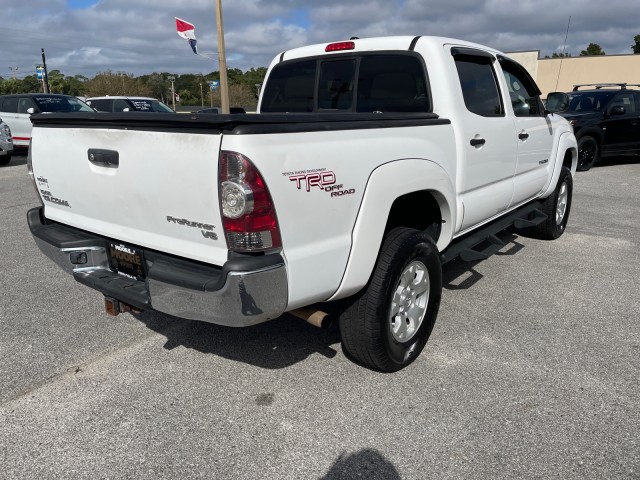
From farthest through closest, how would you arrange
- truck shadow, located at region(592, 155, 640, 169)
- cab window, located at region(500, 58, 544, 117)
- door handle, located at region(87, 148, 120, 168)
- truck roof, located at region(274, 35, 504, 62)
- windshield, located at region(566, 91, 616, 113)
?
truck shadow, located at region(592, 155, 640, 169)
windshield, located at region(566, 91, 616, 113)
cab window, located at region(500, 58, 544, 117)
truck roof, located at region(274, 35, 504, 62)
door handle, located at region(87, 148, 120, 168)

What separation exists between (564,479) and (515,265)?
3225 mm

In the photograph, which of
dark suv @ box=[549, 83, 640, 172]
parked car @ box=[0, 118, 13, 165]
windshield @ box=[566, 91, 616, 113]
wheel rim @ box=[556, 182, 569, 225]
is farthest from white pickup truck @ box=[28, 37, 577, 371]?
parked car @ box=[0, 118, 13, 165]

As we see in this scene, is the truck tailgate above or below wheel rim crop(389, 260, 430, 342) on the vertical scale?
above

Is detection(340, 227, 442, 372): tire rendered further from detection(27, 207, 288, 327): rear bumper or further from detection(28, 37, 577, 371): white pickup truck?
detection(27, 207, 288, 327): rear bumper

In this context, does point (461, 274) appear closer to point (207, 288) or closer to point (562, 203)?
point (562, 203)

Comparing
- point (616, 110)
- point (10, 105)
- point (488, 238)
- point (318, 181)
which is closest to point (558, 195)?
point (488, 238)

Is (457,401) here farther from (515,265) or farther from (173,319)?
(515,265)

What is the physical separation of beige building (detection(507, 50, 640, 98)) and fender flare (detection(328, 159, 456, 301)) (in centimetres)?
3472

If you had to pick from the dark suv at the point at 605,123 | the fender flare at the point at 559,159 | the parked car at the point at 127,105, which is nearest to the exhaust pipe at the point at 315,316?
the fender flare at the point at 559,159

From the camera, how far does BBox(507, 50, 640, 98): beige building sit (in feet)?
114

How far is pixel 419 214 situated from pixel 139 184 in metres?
1.91

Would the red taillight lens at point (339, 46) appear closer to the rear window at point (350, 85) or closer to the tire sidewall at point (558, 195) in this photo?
the rear window at point (350, 85)

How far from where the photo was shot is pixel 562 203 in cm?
631

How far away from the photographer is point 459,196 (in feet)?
12.2
